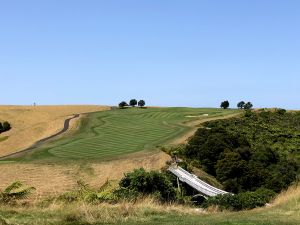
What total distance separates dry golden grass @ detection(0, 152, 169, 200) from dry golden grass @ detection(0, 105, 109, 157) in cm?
1894

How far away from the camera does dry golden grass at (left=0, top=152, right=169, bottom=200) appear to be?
26.8 m

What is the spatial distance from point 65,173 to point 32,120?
5688 centimetres

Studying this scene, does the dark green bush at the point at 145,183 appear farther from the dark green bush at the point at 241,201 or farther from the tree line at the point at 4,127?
the tree line at the point at 4,127

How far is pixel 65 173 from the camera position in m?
29.4

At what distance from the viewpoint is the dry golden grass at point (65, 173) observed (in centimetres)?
2683

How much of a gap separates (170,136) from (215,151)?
9.98 m

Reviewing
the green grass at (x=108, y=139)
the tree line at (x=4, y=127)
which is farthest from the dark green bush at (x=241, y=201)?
the tree line at (x=4, y=127)

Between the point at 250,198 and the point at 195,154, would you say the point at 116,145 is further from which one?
the point at 250,198

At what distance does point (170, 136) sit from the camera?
157 ft

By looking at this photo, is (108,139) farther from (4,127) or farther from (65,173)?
(4,127)

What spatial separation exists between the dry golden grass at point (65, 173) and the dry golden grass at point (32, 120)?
18.9 meters

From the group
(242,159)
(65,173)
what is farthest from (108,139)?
(65,173)

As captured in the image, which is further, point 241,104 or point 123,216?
point 241,104

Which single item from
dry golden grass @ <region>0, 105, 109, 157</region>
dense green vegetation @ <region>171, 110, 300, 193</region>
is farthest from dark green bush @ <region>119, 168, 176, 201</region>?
dry golden grass @ <region>0, 105, 109, 157</region>
